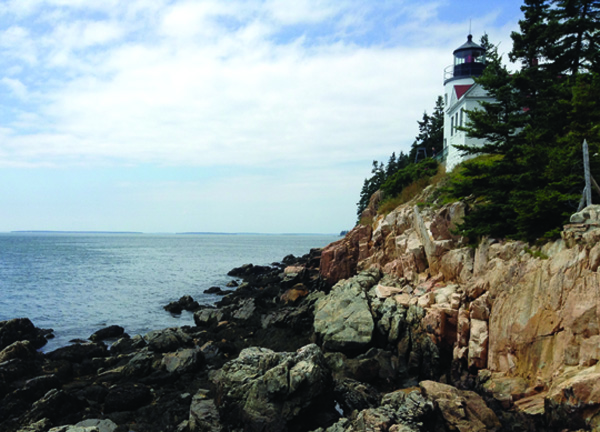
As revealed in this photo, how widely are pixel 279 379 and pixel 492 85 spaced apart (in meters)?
17.6

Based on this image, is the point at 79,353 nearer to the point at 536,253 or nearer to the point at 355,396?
the point at 355,396

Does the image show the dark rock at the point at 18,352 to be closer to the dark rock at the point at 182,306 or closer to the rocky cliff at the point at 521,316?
the dark rock at the point at 182,306

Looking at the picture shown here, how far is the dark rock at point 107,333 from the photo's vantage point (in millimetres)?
22500

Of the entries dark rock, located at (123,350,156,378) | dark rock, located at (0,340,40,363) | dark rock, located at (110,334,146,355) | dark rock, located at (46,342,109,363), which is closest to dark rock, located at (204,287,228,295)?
dark rock, located at (110,334,146,355)

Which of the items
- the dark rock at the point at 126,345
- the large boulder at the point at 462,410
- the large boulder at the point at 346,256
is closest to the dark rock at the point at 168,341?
the dark rock at the point at 126,345

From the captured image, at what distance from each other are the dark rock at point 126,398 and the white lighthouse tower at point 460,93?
26.5 meters

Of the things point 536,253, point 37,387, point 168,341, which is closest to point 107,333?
point 168,341

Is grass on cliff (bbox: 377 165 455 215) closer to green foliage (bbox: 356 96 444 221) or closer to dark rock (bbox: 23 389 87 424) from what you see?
green foliage (bbox: 356 96 444 221)

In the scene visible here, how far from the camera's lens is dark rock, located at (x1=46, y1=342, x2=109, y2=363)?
1856 cm

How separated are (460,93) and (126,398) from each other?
3364 centimetres

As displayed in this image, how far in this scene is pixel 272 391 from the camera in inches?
470

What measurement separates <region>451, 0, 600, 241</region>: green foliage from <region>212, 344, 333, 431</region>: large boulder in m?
9.05

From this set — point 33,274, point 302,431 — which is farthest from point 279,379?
point 33,274

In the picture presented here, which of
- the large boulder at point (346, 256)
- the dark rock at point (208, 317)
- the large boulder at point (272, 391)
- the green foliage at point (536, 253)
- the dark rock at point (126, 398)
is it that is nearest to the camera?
the large boulder at point (272, 391)
